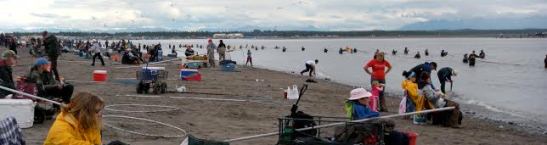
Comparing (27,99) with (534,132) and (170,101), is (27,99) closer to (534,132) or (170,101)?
(170,101)

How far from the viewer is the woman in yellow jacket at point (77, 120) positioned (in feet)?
16.8

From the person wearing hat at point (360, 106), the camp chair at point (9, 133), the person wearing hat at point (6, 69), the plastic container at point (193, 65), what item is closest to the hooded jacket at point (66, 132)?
the camp chair at point (9, 133)

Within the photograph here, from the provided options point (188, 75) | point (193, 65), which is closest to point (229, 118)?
point (188, 75)

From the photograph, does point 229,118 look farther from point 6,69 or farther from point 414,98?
point 6,69

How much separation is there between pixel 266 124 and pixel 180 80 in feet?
31.9

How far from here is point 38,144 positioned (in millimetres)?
8234

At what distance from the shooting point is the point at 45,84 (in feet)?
34.8

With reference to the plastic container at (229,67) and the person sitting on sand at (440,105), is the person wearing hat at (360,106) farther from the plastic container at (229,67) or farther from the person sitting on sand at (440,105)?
the plastic container at (229,67)

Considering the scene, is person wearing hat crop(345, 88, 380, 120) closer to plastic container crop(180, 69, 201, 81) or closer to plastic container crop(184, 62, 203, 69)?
plastic container crop(180, 69, 201, 81)

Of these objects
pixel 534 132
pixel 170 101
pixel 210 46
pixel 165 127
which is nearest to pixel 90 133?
pixel 165 127

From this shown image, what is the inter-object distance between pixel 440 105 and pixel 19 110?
733 cm

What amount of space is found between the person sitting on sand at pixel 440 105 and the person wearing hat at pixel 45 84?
6260 mm

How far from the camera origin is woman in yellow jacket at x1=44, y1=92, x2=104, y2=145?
5.11m

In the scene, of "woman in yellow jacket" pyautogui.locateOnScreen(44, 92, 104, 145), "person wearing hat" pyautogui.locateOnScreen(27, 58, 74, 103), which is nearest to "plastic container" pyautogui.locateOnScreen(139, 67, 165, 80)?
"person wearing hat" pyautogui.locateOnScreen(27, 58, 74, 103)
